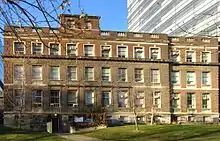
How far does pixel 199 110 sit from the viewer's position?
240 feet

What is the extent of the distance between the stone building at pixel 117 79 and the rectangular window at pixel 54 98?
133mm

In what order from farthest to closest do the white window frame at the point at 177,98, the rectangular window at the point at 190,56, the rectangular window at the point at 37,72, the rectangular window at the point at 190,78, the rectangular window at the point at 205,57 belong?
the rectangular window at the point at 205,57, the rectangular window at the point at 190,56, the rectangular window at the point at 190,78, the white window frame at the point at 177,98, the rectangular window at the point at 37,72

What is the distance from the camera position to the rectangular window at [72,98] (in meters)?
68.0

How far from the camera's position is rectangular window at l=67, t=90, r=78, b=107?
68000mm

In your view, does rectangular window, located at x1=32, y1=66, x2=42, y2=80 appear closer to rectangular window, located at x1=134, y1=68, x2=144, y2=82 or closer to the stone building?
the stone building

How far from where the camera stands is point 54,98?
222 ft

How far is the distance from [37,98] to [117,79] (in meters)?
11.4

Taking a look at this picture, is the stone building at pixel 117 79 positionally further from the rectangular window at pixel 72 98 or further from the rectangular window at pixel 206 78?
the rectangular window at pixel 206 78

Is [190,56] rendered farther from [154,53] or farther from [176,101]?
[176,101]

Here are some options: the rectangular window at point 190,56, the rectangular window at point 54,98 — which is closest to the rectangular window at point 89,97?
the rectangular window at point 54,98

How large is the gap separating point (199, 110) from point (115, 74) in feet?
44.9

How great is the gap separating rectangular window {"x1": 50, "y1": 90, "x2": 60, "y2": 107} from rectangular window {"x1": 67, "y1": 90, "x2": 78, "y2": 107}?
4.92ft

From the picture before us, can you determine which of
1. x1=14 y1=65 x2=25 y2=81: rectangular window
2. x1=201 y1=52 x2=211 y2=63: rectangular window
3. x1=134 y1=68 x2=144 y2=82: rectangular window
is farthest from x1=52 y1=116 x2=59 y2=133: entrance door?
x1=201 y1=52 x2=211 y2=63: rectangular window

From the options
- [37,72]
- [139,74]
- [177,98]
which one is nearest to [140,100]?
[139,74]
